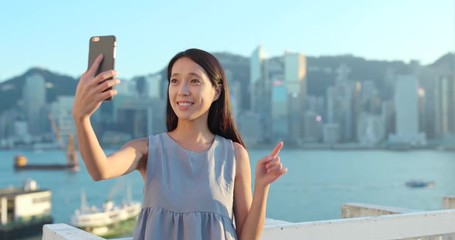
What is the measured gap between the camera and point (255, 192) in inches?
63.2

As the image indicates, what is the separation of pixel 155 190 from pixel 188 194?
0.30 ft

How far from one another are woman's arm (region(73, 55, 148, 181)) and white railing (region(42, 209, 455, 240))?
77cm

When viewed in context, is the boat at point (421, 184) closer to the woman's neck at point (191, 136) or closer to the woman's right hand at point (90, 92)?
the woman's neck at point (191, 136)

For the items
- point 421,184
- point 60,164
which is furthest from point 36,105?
point 421,184

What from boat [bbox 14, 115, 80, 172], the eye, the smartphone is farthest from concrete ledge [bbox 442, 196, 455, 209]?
boat [bbox 14, 115, 80, 172]

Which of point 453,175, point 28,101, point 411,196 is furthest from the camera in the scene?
point 28,101

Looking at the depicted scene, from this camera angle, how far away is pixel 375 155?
11419 cm

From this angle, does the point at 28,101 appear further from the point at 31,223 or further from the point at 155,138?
the point at 155,138

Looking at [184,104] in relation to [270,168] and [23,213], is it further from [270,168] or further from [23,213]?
[23,213]

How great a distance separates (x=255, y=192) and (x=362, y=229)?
1.31 metres

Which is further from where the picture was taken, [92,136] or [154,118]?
[154,118]

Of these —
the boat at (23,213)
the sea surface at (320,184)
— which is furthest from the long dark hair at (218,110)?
the boat at (23,213)

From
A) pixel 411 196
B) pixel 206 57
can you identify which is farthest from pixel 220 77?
pixel 411 196

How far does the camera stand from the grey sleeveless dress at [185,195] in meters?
1.48
